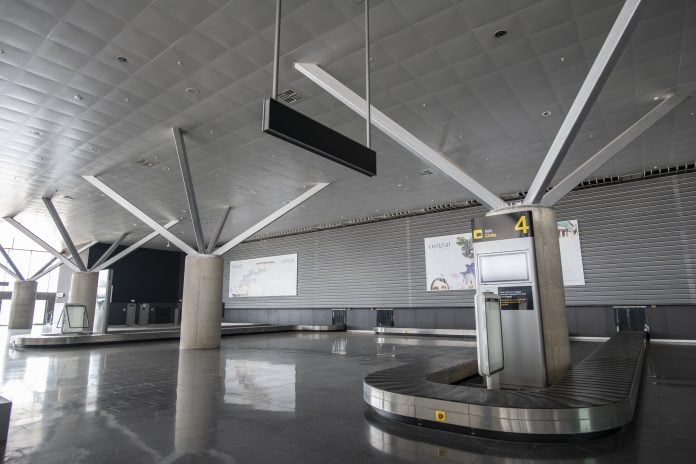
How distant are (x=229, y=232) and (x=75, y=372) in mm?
20598

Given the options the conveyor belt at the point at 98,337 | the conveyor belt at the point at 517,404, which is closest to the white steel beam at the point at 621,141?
the conveyor belt at the point at 517,404

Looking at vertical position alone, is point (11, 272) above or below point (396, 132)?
below

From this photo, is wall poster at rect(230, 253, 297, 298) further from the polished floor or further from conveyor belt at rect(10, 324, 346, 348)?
the polished floor

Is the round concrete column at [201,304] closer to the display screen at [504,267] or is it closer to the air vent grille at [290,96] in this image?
the air vent grille at [290,96]

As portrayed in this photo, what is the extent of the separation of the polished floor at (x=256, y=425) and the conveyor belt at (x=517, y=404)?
0.59 ft

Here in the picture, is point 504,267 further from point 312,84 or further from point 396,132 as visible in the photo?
point 312,84

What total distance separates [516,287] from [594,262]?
44.1ft

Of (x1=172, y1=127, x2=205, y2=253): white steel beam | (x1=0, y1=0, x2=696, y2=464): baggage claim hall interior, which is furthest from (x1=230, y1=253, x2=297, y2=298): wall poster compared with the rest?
(x1=172, y1=127, x2=205, y2=253): white steel beam

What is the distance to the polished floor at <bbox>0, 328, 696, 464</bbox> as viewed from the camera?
3.86 metres

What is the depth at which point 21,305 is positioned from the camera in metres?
29.9

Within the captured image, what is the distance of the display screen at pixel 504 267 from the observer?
7445mm

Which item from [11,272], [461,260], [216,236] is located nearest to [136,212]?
[216,236]

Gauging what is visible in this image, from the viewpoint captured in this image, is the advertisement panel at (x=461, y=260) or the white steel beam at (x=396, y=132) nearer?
the white steel beam at (x=396, y=132)

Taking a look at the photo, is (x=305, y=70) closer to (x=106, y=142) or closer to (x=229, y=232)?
(x=106, y=142)
